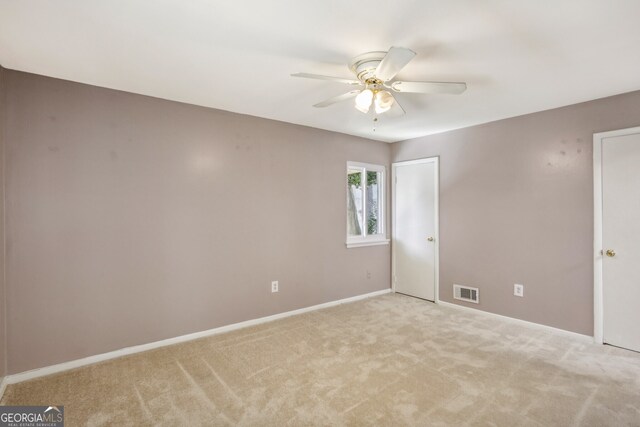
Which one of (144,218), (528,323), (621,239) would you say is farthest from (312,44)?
(528,323)

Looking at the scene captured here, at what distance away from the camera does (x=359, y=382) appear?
2400mm

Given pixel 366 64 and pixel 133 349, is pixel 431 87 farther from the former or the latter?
pixel 133 349

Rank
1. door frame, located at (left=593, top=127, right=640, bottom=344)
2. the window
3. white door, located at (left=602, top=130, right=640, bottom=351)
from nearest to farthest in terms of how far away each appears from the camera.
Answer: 1. white door, located at (left=602, top=130, right=640, bottom=351)
2. door frame, located at (left=593, top=127, right=640, bottom=344)
3. the window

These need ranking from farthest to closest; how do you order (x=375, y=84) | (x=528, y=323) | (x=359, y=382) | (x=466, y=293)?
→ 1. (x=466, y=293)
2. (x=528, y=323)
3. (x=359, y=382)
4. (x=375, y=84)

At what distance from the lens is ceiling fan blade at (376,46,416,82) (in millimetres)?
1690

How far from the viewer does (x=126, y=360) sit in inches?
108

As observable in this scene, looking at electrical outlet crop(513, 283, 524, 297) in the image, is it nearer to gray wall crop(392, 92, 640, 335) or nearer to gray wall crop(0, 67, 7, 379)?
gray wall crop(392, 92, 640, 335)

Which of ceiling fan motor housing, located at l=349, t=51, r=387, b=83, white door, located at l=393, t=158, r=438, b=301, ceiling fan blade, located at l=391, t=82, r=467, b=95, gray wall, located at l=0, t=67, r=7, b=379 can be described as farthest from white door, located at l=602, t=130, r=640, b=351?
gray wall, located at l=0, t=67, r=7, b=379

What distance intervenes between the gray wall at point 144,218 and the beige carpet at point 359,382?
35 centimetres

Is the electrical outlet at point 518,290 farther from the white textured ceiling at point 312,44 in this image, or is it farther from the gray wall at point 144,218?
the gray wall at point 144,218

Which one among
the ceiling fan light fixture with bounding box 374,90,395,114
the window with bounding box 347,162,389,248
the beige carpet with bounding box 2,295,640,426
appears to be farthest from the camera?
the window with bounding box 347,162,389,248

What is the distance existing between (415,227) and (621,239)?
2.25m

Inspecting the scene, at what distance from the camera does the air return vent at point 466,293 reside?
4.02 m

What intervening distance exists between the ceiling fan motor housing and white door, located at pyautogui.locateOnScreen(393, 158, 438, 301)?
2533 millimetres
